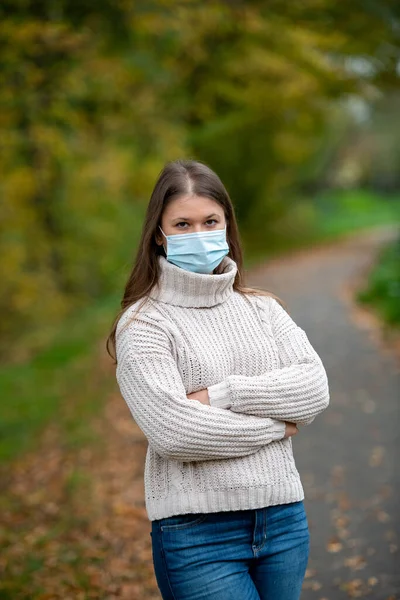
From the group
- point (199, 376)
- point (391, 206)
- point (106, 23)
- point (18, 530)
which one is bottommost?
point (391, 206)

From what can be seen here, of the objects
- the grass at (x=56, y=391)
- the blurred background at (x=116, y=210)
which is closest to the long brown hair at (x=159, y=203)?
the blurred background at (x=116, y=210)

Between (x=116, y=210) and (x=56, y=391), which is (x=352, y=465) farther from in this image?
(x=116, y=210)

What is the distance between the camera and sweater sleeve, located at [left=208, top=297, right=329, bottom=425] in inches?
102

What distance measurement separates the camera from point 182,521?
2537 millimetres

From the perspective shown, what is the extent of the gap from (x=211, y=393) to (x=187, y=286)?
1.23ft

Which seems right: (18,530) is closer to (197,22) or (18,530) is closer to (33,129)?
(33,129)

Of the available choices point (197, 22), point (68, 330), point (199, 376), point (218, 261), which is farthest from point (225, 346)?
point (68, 330)

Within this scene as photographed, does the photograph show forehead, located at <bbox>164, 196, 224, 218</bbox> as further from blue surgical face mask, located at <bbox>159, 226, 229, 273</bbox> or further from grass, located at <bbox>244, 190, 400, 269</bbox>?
grass, located at <bbox>244, 190, 400, 269</bbox>

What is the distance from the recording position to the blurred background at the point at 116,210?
5.73 m

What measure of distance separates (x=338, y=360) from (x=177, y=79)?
837 centimetres

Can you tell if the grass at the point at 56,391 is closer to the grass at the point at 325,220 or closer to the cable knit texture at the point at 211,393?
the cable knit texture at the point at 211,393

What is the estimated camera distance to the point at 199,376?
2.62 m

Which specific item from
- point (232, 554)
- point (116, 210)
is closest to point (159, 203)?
point (232, 554)

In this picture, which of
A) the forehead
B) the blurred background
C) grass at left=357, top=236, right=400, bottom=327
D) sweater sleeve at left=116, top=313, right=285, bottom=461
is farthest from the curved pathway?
the forehead
